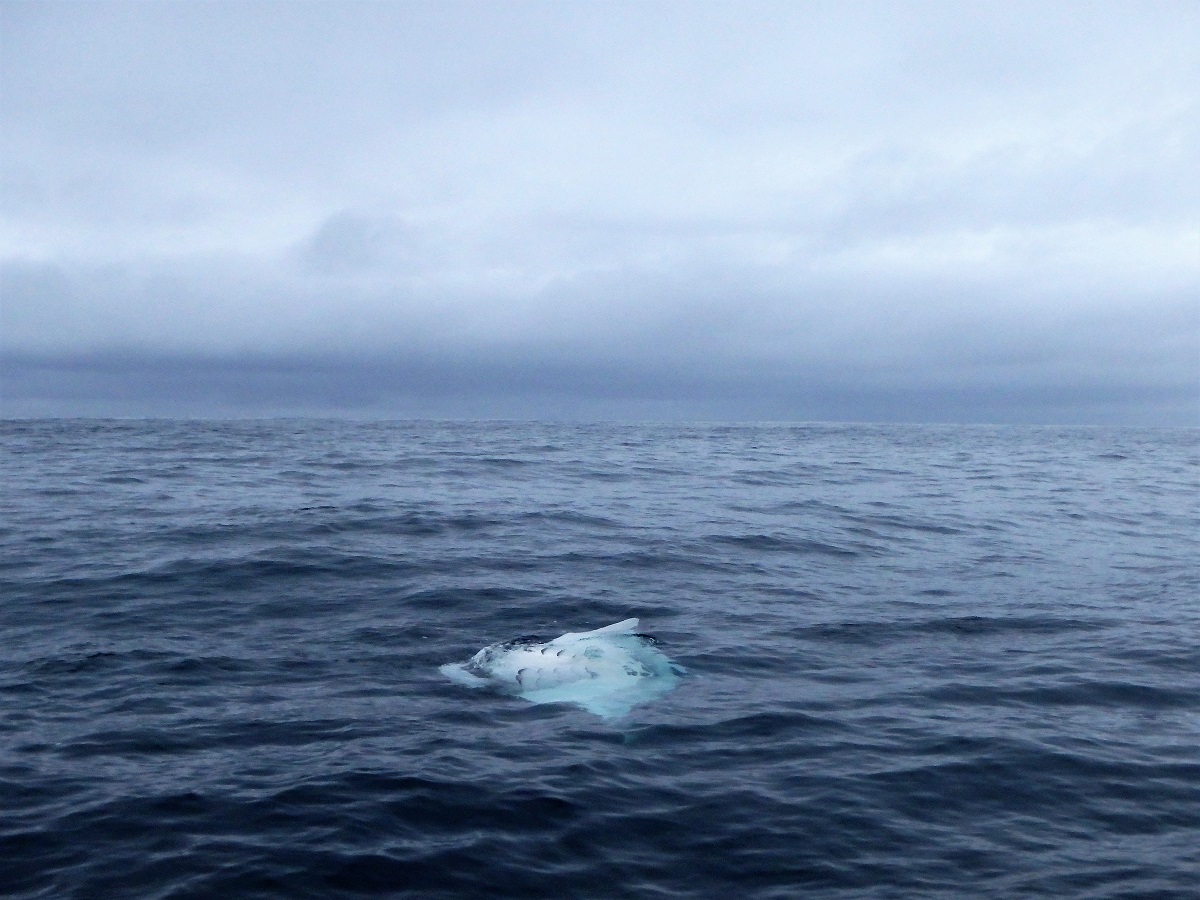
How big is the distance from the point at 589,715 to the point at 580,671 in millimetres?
1403

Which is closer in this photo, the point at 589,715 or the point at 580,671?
the point at 589,715

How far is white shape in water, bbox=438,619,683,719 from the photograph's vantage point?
1356 cm

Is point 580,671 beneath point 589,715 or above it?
above

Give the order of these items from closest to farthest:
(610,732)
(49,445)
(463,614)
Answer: (610,732) < (463,614) < (49,445)

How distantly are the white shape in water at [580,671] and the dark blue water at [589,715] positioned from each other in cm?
41

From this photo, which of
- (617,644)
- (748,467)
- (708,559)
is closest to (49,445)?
(748,467)

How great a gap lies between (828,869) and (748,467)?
1769 inches

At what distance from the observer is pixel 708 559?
24078mm

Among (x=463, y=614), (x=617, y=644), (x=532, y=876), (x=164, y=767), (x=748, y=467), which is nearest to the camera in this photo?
(x=532, y=876)

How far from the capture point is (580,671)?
14.3 meters

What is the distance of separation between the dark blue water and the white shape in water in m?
0.41

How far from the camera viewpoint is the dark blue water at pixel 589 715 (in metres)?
8.98

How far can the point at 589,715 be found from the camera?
42.4 ft

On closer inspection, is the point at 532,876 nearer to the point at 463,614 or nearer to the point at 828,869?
the point at 828,869
